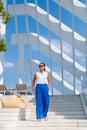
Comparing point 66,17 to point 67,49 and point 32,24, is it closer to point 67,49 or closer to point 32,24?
point 67,49

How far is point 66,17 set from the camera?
22141 mm

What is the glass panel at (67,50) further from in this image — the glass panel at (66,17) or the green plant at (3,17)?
the green plant at (3,17)

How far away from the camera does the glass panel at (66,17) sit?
72.6 feet

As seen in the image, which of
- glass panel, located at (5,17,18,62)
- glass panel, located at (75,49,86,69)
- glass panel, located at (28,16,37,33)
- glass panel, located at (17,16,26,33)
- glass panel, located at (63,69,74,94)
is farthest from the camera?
glass panel, located at (5,17,18,62)

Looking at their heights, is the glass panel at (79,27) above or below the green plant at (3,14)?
below

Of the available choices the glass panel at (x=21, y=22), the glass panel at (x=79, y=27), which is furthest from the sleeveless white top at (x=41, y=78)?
the glass panel at (x=21, y=22)

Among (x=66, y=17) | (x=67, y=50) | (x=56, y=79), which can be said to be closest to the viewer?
(x=66, y=17)

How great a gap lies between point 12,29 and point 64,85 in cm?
428

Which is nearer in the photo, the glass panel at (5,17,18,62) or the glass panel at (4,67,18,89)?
the glass panel at (4,67,18,89)

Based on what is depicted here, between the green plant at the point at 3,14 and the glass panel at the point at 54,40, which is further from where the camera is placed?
the glass panel at the point at 54,40

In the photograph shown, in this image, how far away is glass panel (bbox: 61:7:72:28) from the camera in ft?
72.6

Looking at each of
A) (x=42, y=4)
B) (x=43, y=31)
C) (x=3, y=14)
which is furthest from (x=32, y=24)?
(x=3, y=14)

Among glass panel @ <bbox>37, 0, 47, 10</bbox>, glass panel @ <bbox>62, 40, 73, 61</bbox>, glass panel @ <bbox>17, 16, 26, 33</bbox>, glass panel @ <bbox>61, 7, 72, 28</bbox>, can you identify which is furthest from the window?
glass panel @ <bbox>17, 16, 26, 33</bbox>

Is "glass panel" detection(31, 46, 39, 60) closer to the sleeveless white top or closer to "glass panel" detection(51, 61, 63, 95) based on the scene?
"glass panel" detection(51, 61, 63, 95)
